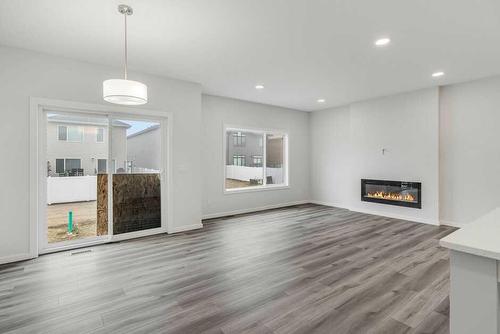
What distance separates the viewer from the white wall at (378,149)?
5238mm

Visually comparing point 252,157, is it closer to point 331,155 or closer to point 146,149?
point 331,155

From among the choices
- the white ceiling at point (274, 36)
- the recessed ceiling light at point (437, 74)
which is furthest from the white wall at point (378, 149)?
the white ceiling at point (274, 36)

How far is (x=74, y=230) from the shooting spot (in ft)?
15.4

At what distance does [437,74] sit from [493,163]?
190 cm

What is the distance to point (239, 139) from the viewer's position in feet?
22.1

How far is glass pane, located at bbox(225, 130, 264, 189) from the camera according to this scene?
21.4 feet

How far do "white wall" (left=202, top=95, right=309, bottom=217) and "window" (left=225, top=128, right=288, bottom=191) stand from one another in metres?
0.24

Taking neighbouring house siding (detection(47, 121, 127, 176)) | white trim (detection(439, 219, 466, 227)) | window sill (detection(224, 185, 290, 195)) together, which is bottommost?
white trim (detection(439, 219, 466, 227))

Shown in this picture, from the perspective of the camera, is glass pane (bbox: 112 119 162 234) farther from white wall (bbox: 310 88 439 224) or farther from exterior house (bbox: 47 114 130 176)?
white wall (bbox: 310 88 439 224)

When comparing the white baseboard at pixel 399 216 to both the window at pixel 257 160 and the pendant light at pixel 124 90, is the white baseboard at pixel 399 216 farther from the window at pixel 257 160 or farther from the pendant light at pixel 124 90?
the pendant light at pixel 124 90

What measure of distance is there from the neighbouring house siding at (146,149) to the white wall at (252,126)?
1.28 meters

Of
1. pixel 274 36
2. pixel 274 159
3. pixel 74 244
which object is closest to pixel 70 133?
pixel 74 244

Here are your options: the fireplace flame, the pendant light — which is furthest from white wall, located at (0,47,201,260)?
the fireplace flame

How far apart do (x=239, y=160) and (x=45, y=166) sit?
13.6 feet
